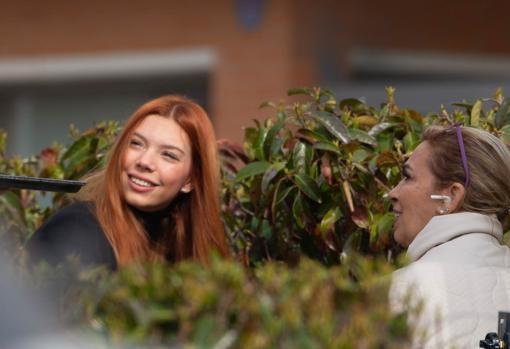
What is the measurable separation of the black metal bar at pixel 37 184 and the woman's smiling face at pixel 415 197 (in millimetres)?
991

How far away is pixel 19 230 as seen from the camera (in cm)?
436

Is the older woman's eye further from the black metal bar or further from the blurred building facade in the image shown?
the blurred building facade

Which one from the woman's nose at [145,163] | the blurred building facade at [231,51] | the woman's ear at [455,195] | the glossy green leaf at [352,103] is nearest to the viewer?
the woman's ear at [455,195]

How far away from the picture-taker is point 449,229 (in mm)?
3463

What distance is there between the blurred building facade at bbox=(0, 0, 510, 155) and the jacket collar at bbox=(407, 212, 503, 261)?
26.4 feet

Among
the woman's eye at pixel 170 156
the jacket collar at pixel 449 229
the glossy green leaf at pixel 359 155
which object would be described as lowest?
the jacket collar at pixel 449 229

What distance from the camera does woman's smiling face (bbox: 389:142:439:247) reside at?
3646 mm

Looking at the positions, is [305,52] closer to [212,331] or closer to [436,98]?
[436,98]

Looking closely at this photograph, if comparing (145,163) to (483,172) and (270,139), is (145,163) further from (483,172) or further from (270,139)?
(483,172)

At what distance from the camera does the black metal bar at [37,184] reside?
3500mm

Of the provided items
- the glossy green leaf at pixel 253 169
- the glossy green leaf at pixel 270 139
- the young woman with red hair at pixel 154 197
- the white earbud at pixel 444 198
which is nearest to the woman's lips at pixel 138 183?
the young woman with red hair at pixel 154 197

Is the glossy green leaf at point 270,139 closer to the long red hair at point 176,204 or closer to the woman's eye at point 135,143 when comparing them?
the long red hair at point 176,204

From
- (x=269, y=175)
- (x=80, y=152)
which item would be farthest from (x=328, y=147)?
(x=80, y=152)

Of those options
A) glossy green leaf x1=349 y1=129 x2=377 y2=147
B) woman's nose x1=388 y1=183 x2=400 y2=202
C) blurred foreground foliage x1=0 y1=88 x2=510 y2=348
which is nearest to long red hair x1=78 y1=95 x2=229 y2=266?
blurred foreground foliage x1=0 y1=88 x2=510 y2=348
